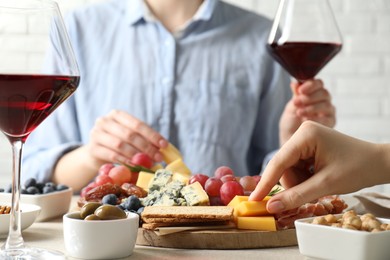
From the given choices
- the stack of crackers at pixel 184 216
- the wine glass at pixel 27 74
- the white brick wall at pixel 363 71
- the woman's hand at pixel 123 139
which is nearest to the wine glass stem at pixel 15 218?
the wine glass at pixel 27 74

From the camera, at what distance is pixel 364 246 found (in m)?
0.99

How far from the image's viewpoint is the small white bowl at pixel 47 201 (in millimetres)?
1445

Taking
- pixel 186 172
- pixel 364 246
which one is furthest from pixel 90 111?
pixel 364 246

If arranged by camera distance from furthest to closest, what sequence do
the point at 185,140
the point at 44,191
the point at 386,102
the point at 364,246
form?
the point at 386,102 < the point at 185,140 < the point at 44,191 < the point at 364,246

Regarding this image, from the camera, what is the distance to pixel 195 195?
1.25 meters

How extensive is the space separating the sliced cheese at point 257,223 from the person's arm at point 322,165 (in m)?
0.03

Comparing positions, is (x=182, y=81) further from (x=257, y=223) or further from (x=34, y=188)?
(x=257, y=223)

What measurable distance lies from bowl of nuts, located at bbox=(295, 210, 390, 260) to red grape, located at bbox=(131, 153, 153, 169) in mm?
714

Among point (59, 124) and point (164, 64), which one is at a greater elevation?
point (164, 64)

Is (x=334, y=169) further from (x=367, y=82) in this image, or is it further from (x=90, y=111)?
(x=367, y=82)

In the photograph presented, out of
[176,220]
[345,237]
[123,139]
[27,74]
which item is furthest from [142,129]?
[345,237]

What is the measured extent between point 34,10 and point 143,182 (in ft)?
1.85

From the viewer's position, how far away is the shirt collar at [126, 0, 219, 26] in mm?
2596

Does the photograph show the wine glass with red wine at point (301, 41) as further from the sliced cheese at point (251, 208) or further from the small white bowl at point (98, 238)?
the small white bowl at point (98, 238)
